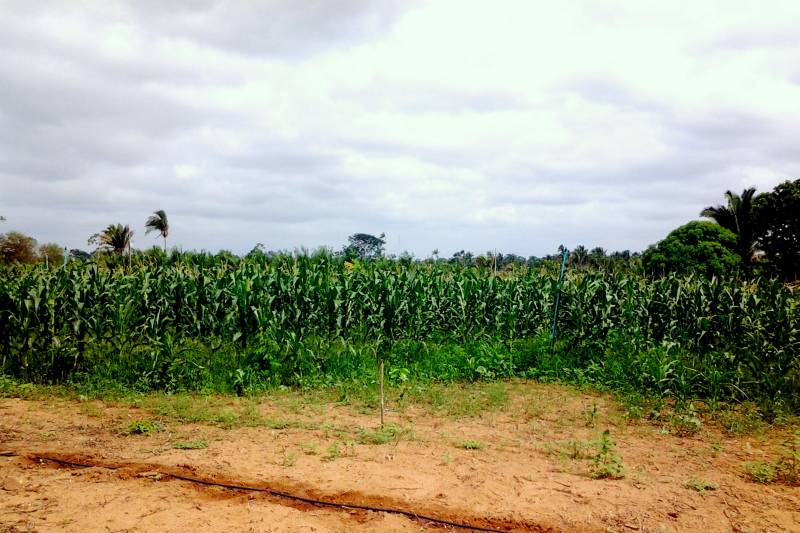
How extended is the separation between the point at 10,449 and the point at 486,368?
7512 millimetres

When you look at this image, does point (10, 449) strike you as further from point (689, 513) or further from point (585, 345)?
point (585, 345)

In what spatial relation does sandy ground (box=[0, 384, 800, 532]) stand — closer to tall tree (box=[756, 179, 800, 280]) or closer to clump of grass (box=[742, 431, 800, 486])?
clump of grass (box=[742, 431, 800, 486])

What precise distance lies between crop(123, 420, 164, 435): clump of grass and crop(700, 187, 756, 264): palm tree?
34167 millimetres

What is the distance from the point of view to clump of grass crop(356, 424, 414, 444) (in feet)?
19.9

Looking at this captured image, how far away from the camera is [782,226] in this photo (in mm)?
29031

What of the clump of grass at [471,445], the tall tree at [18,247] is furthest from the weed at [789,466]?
the tall tree at [18,247]

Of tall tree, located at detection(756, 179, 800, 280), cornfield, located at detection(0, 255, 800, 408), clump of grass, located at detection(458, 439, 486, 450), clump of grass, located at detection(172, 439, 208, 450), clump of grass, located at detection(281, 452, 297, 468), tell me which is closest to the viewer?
clump of grass, located at detection(281, 452, 297, 468)

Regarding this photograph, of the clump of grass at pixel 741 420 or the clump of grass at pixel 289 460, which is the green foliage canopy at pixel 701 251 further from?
the clump of grass at pixel 289 460

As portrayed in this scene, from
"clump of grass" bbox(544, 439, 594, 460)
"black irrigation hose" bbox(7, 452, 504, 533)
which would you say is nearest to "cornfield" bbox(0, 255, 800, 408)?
"clump of grass" bbox(544, 439, 594, 460)

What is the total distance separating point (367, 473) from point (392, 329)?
636 centimetres

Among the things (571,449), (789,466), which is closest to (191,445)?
(571,449)

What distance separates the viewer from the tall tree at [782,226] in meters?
28.0

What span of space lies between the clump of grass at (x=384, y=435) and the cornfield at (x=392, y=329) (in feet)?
8.64

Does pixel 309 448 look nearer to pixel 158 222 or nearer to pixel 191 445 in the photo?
pixel 191 445
